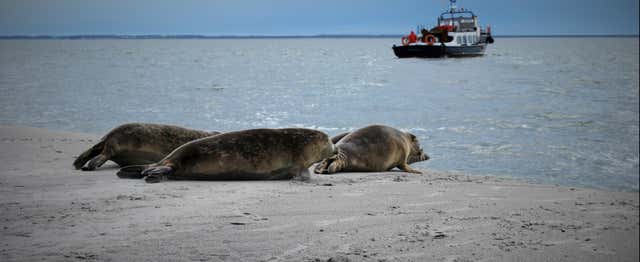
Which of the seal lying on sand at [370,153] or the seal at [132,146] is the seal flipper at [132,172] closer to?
the seal at [132,146]

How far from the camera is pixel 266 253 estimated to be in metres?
3.17

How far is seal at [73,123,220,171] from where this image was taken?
6.05 meters

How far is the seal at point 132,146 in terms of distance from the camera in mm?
6047

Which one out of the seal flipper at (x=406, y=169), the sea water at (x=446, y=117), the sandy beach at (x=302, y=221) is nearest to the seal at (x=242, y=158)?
the sandy beach at (x=302, y=221)

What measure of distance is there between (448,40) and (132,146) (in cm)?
5124

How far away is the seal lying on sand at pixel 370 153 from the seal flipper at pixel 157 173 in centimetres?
165

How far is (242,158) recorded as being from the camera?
5367 millimetres

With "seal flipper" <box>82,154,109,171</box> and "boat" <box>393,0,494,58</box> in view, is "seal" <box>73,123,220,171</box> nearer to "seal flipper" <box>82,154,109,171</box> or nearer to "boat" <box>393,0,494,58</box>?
"seal flipper" <box>82,154,109,171</box>

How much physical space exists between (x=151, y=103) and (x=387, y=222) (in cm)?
1521

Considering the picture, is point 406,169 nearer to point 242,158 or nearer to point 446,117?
point 242,158

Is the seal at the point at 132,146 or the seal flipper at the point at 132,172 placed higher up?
the seal at the point at 132,146

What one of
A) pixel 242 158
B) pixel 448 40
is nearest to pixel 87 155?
pixel 242 158

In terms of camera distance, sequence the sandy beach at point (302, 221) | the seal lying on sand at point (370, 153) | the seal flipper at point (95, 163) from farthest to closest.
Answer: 1. the seal lying on sand at point (370, 153)
2. the seal flipper at point (95, 163)
3. the sandy beach at point (302, 221)

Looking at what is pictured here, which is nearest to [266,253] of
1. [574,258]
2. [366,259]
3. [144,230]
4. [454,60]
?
[366,259]
